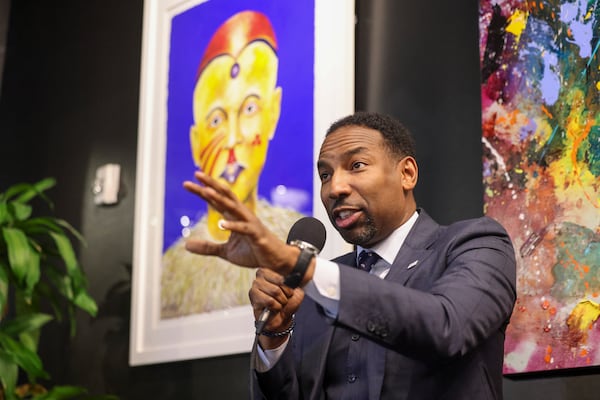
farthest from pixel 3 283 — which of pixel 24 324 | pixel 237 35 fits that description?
pixel 237 35

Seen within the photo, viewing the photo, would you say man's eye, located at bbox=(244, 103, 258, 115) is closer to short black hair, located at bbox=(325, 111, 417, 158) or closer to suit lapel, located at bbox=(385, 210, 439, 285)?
short black hair, located at bbox=(325, 111, 417, 158)

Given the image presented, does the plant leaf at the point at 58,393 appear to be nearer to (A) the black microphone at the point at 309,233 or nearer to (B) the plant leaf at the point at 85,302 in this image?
(B) the plant leaf at the point at 85,302

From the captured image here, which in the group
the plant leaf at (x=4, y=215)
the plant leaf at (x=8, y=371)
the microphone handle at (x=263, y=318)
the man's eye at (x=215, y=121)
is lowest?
the plant leaf at (x=8, y=371)

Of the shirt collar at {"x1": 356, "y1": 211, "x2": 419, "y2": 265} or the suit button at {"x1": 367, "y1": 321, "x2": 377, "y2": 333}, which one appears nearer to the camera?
the suit button at {"x1": 367, "y1": 321, "x2": 377, "y2": 333}

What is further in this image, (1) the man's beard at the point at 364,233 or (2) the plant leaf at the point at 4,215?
(2) the plant leaf at the point at 4,215

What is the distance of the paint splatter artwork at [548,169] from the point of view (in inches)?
93.4

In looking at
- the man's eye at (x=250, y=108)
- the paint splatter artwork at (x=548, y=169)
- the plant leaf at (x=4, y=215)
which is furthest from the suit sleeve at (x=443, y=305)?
the plant leaf at (x=4, y=215)

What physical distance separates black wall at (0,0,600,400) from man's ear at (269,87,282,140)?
306 mm

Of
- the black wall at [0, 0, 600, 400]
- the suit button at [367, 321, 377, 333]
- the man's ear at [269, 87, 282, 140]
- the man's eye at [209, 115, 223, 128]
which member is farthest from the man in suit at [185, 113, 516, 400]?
the man's eye at [209, 115, 223, 128]

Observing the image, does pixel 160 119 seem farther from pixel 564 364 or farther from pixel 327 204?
pixel 564 364

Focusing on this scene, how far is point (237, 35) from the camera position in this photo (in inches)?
138

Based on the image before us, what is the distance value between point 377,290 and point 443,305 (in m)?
0.13

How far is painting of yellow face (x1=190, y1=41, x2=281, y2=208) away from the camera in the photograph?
10.8 ft

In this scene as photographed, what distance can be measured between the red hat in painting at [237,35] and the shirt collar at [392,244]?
4.16ft
